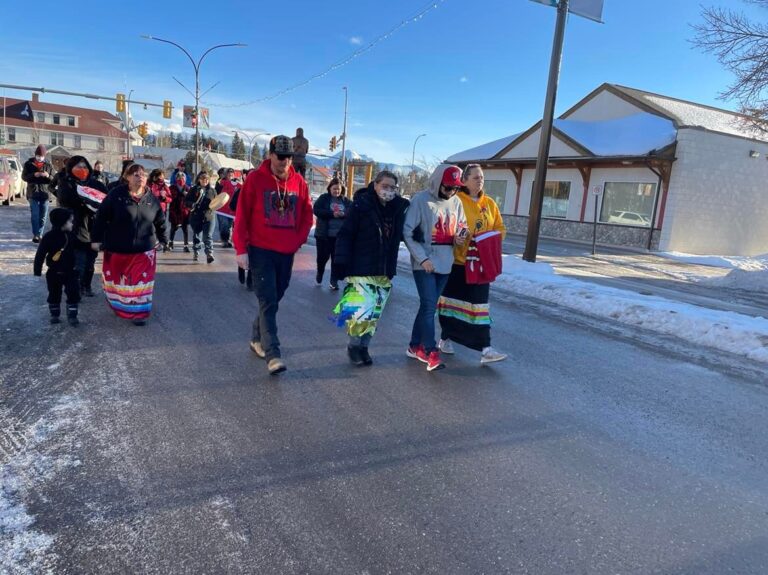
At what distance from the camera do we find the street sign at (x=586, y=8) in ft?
38.8

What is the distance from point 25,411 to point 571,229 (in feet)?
80.7

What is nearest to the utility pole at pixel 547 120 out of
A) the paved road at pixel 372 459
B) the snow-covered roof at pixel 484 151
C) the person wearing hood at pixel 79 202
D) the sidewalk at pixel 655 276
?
the sidewalk at pixel 655 276

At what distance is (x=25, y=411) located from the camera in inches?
141

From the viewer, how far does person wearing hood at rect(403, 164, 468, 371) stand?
478cm

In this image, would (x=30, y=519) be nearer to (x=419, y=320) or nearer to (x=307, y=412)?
(x=307, y=412)

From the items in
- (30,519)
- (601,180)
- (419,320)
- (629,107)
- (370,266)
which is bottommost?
(30,519)

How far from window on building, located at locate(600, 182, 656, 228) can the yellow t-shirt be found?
1931 centimetres

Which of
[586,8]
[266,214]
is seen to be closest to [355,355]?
[266,214]

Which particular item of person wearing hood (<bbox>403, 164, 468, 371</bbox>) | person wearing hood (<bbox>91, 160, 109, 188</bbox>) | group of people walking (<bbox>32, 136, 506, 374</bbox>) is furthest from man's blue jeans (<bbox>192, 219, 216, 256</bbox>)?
person wearing hood (<bbox>403, 164, 468, 371</bbox>)

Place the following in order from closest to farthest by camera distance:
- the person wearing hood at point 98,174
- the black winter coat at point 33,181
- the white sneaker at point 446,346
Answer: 1. the white sneaker at point 446,346
2. the person wearing hood at point 98,174
3. the black winter coat at point 33,181

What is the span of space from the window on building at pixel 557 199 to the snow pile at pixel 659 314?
1661 centimetres

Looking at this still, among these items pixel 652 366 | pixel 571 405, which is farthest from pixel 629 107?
pixel 571 405

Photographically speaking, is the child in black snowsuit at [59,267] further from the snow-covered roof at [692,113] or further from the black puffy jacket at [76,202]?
the snow-covered roof at [692,113]

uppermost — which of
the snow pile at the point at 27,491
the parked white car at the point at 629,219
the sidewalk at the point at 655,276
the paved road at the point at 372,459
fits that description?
the parked white car at the point at 629,219
